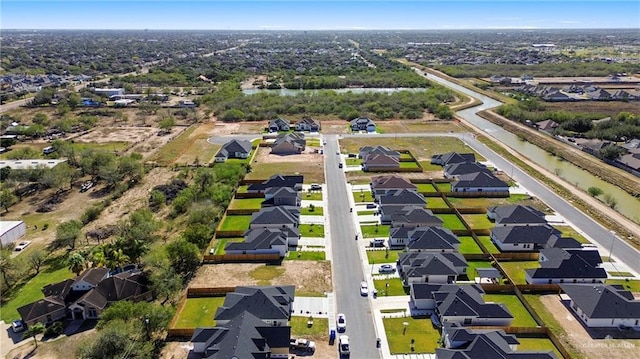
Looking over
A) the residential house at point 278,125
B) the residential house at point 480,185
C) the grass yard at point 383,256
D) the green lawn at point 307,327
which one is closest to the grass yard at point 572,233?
the residential house at point 480,185

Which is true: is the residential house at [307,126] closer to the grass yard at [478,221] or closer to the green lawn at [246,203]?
the green lawn at [246,203]

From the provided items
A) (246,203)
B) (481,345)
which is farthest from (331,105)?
(481,345)

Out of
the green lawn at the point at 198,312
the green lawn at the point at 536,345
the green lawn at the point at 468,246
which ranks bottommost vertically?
the green lawn at the point at 198,312

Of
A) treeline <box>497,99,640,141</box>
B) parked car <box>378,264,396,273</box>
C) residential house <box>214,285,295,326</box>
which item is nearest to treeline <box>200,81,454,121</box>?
treeline <box>497,99,640,141</box>

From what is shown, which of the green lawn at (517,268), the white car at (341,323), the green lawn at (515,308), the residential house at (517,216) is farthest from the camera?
the residential house at (517,216)

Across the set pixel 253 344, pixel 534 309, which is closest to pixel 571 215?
pixel 534 309

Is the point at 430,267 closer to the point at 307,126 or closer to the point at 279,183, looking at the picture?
the point at 279,183

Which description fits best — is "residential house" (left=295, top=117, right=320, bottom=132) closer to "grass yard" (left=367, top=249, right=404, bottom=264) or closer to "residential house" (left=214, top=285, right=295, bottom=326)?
"grass yard" (left=367, top=249, right=404, bottom=264)
